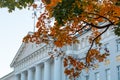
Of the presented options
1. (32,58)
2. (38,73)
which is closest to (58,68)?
(38,73)

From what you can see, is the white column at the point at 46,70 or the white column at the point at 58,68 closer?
the white column at the point at 58,68

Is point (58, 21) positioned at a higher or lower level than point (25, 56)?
lower

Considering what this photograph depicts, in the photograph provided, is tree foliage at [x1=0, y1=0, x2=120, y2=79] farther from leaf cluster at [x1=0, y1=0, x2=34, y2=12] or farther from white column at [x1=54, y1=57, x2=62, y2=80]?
white column at [x1=54, y1=57, x2=62, y2=80]

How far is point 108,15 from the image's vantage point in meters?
13.4

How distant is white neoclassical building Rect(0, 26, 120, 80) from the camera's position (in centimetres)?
4462

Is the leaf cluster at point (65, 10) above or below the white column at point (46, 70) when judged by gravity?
below

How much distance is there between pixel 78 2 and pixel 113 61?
109 ft

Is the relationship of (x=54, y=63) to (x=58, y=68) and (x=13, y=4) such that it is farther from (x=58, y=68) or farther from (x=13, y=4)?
(x=13, y=4)

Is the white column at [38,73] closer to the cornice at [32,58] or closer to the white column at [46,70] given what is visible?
the cornice at [32,58]

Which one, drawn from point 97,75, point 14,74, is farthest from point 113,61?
point 14,74

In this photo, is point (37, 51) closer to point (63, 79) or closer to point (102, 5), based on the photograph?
point (63, 79)

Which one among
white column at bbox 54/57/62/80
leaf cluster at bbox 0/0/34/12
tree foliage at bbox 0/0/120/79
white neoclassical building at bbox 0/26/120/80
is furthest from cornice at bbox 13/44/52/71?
leaf cluster at bbox 0/0/34/12

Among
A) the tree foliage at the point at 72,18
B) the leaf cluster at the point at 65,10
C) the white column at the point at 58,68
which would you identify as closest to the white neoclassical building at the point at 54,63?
the white column at the point at 58,68

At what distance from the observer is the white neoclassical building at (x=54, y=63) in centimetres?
4462
